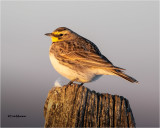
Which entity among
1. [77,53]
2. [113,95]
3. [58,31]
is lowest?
[113,95]

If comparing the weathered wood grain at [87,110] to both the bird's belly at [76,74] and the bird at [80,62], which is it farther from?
the bird's belly at [76,74]

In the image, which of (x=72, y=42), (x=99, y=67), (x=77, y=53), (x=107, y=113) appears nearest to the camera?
(x=107, y=113)

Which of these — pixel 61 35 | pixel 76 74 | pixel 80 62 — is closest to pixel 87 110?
pixel 76 74

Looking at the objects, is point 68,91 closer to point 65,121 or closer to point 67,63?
point 65,121

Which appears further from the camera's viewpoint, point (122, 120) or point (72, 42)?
point (72, 42)

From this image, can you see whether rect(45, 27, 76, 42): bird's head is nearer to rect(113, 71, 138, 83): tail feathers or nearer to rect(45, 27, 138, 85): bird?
rect(45, 27, 138, 85): bird

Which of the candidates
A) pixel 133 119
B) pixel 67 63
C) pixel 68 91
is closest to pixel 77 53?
pixel 67 63

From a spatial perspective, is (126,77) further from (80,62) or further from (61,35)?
(61,35)
